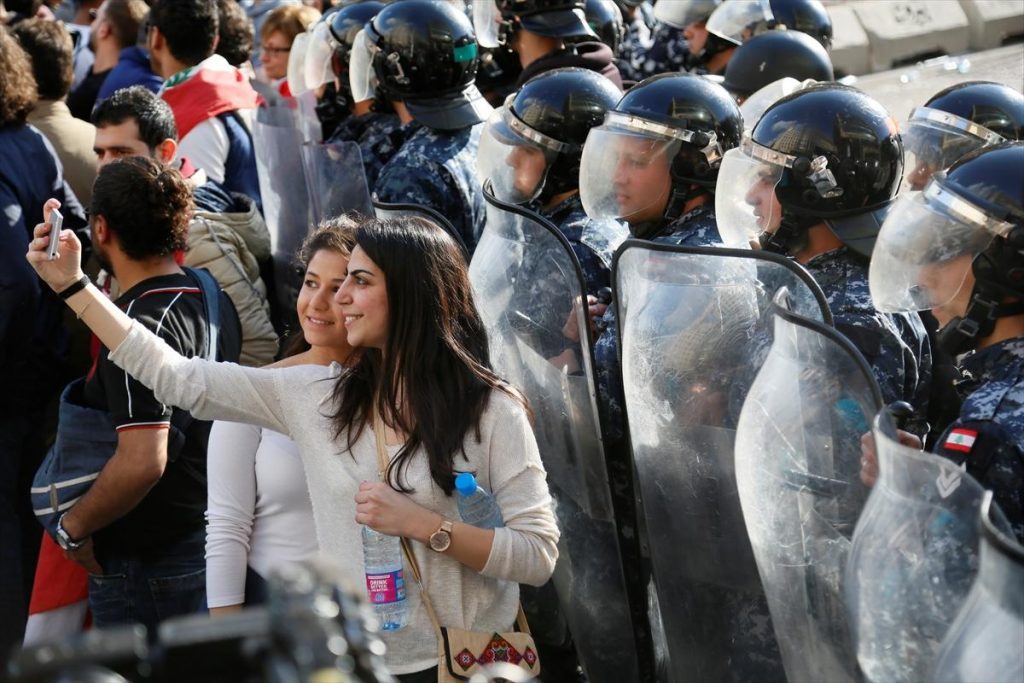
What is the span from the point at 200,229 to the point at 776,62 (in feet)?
7.43

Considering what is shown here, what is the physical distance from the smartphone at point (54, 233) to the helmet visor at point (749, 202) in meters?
1.47

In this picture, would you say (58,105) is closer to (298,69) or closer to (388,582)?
(298,69)

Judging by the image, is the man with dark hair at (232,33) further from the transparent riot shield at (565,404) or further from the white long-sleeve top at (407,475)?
the white long-sleeve top at (407,475)

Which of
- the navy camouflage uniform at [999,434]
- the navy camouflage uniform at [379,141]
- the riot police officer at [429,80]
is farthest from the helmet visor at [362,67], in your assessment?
the navy camouflage uniform at [999,434]

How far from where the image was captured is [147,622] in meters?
3.54

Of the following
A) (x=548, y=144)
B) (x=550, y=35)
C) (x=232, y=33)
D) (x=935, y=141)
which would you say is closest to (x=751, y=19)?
(x=550, y=35)

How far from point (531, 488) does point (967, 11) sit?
7603 mm

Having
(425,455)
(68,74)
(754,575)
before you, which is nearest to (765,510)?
(754,575)

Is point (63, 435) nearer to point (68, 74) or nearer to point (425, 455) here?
point (425, 455)

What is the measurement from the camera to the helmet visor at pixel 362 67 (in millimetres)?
5188

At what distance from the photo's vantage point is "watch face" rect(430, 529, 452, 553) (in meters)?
2.59

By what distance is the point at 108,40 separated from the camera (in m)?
6.99

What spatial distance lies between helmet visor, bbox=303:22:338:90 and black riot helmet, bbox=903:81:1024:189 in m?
2.82

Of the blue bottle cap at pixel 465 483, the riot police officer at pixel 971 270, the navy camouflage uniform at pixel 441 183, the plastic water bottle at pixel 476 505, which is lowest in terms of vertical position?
the navy camouflage uniform at pixel 441 183
